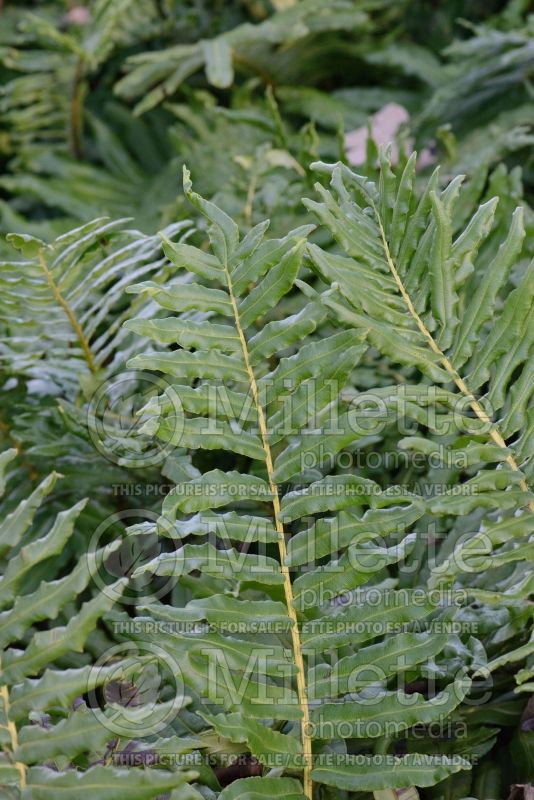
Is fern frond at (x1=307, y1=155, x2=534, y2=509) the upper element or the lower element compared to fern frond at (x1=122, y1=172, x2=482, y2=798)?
upper

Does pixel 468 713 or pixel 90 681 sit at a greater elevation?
pixel 90 681

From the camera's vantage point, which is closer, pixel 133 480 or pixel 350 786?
pixel 350 786

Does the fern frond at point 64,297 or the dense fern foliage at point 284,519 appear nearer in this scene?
the dense fern foliage at point 284,519

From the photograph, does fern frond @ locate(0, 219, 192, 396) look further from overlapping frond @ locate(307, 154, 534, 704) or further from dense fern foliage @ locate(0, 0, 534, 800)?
overlapping frond @ locate(307, 154, 534, 704)

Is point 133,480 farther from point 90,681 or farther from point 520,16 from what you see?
point 520,16

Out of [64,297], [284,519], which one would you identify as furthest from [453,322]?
[64,297]

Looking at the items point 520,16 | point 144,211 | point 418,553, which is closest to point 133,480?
point 418,553

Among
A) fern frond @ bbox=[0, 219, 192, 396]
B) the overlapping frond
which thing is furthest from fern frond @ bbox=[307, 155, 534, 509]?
fern frond @ bbox=[0, 219, 192, 396]

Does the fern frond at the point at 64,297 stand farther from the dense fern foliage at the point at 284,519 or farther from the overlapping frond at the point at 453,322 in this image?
the overlapping frond at the point at 453,322

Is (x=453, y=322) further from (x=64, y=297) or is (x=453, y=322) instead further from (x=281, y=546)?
(x=64, y=297)

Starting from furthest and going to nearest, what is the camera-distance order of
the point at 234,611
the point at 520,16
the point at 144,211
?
1. the point at 520,16
2. the point at 144,211
3. the point at 234,611

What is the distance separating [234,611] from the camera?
25.6 inches

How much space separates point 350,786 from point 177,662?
0.16 meters

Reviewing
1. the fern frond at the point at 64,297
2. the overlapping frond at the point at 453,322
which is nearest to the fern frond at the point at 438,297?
the overlapping frond at the point at 453,322
